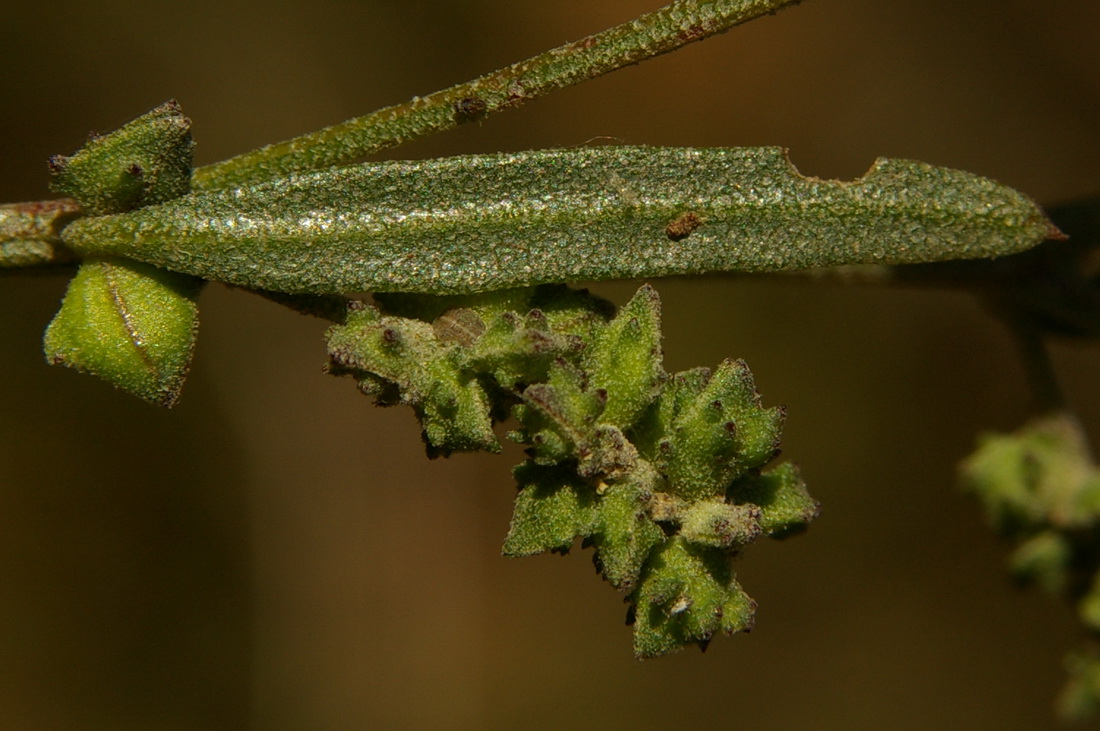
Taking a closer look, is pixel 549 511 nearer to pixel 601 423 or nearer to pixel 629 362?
pixel 601 423

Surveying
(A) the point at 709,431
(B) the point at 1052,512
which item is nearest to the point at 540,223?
(A) the point at 709,431

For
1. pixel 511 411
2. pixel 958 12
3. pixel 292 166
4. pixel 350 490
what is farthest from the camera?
pixel 350 490

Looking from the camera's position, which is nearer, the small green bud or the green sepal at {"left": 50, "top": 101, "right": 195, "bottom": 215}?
the green sepal at {"left": 50, "top": 101, "right": 195, "bottom": 215}

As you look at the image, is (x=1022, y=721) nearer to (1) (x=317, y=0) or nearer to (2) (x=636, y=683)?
(2) (x=636, y=683)

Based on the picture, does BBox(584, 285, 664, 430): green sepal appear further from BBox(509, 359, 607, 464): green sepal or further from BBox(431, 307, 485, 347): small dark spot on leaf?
BBox(431, 307, 485, 347): small dark spot on leaf

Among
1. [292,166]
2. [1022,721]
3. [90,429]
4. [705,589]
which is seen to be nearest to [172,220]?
[292,166]

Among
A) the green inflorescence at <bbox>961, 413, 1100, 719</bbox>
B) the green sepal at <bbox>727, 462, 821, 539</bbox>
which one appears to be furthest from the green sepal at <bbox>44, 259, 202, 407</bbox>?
the green inflorescence at <bbox>961, 413, 1100, 719</bbox>
